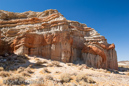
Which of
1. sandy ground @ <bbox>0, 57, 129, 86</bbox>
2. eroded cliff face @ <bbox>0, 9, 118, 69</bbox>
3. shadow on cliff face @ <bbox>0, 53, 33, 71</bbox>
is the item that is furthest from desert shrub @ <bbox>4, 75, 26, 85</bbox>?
eroded cliff face @ <bbox>0, 9, 118, 69</bbox>

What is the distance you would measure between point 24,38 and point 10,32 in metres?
7.04

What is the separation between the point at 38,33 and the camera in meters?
23.2

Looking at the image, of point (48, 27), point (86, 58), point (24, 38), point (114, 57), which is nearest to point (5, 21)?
point (24, 38)

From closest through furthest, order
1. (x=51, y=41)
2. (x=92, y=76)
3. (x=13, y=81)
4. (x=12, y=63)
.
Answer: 1. (x=13, y=81)
2. (x=92, y=76)
3. (x=12, y=63)
4. (x=51, y=41)

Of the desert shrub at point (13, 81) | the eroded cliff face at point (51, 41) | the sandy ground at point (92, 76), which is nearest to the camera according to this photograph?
the desert shrub at point (13, 81)

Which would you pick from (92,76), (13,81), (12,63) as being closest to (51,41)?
(12,63)

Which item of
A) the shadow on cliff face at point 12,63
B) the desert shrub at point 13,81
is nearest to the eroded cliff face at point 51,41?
the shadow on cliff face at point 12,63

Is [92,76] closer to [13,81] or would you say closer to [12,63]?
[13,81]

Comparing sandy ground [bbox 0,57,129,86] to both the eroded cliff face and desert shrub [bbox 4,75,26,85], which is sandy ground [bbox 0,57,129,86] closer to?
desert shrub [bbox 4,75,26,85]

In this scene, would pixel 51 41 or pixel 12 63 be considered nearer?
pixel 12 63

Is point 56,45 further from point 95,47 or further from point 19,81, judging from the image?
point 19,81

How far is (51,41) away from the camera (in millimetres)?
21438

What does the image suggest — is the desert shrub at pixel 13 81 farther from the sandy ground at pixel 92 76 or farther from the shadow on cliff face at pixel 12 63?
the shadow on cliff face at pixel 12 63

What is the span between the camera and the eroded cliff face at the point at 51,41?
20938 millimetres
